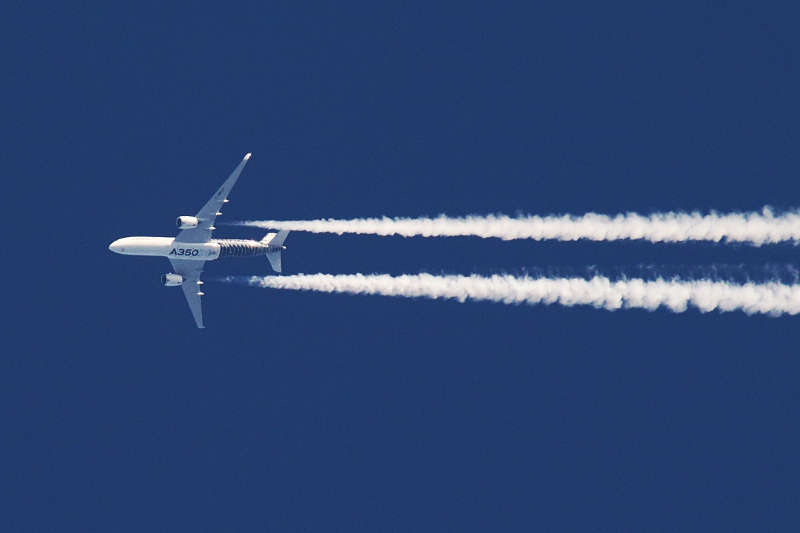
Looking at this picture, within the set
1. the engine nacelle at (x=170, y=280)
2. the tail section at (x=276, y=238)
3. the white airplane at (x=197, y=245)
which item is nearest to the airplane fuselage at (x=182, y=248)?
the white airplane at (x=197, y=245)

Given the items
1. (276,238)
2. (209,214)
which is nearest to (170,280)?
(209,214)

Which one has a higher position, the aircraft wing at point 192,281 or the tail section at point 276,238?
the tail section at point 276,238

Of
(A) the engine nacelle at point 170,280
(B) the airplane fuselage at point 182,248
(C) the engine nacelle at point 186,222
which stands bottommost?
(A) the engine nacelle at point 170,280

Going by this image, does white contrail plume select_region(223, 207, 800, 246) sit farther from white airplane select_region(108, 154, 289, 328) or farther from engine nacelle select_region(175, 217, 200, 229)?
engine nacelle select_region(175, 217, 200, 229)

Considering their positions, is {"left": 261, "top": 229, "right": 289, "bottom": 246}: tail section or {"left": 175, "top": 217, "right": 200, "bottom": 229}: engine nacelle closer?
{"left": 175, "top": 217, "right": 200, "bottom": 229}: engine nacelle

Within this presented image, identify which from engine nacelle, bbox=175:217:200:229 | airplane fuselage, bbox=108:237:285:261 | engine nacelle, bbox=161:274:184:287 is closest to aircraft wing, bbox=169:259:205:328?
engine nacelle, bbox=161:274:184:287

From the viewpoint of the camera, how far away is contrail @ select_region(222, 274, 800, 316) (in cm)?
6606

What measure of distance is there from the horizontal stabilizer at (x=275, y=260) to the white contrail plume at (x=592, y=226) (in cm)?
173

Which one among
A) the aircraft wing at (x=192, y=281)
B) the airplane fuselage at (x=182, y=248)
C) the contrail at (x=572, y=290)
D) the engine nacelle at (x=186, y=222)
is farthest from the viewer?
the aircraft wing at (x=192, y=281)

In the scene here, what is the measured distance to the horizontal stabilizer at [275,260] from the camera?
82562 millimetres

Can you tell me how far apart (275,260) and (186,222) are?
7136 mm

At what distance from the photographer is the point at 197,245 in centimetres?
7944

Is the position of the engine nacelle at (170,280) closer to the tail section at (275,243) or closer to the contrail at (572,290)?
the contrail at (572,290)

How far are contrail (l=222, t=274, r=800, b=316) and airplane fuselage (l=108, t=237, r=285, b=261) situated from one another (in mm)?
2480
